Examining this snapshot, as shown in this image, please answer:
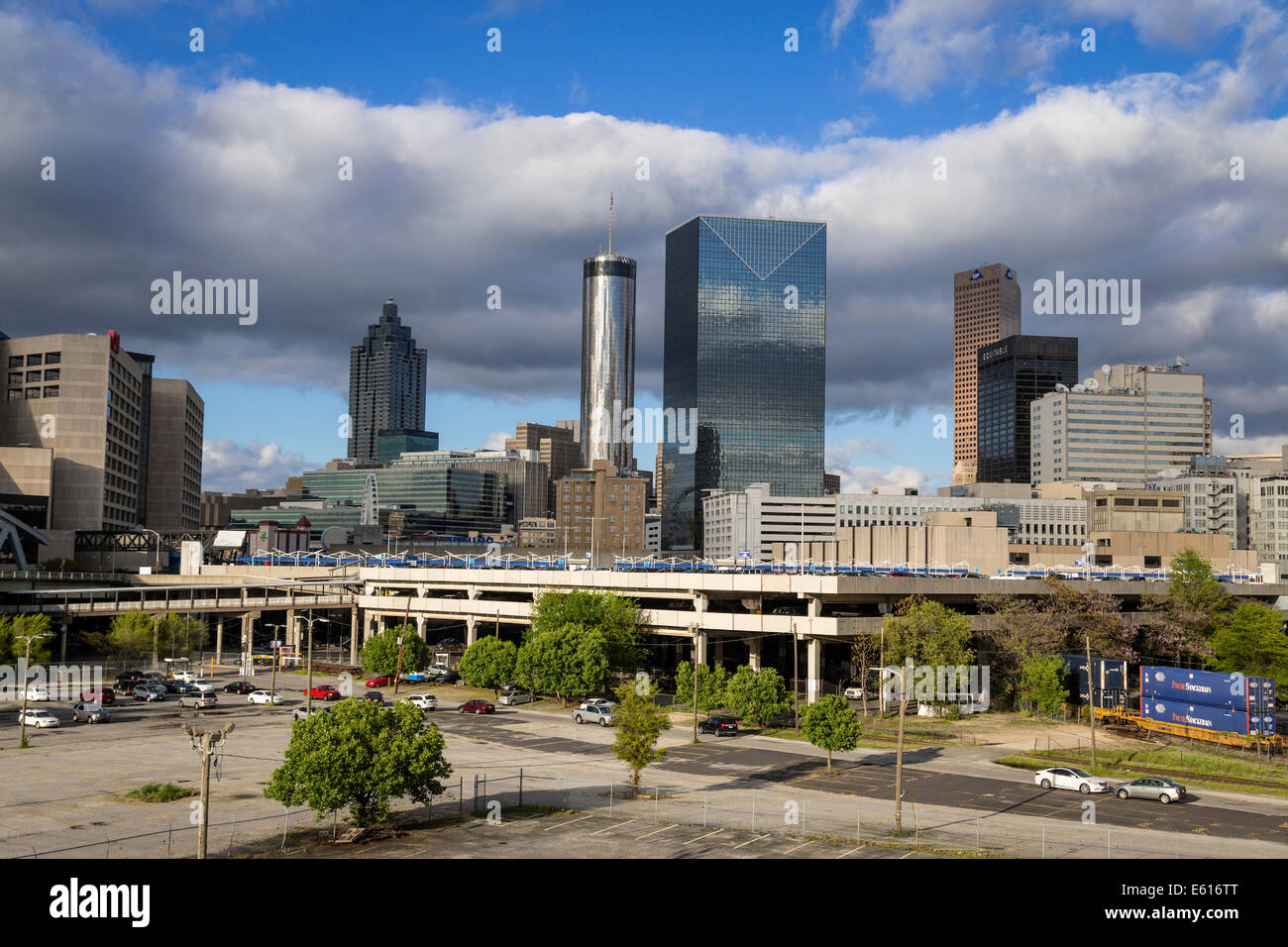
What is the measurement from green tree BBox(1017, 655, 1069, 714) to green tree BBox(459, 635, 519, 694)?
4498 cm

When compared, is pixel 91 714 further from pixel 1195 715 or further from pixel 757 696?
pixel 1195 715

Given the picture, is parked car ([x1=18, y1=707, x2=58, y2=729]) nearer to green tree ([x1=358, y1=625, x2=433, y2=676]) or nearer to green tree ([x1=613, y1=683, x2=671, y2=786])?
green tree ([x1=358, y1=625, x2=433, y2=676])

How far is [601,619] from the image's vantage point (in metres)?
96.0

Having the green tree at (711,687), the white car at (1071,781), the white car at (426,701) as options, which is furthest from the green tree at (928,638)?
the white car at (426,701)

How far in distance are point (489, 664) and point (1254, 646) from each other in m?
69.2

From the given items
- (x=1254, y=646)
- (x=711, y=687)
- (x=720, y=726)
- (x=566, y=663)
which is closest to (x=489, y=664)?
(x=566, y=663)

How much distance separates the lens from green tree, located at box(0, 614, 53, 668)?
80.1m

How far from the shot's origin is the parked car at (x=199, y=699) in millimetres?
82731

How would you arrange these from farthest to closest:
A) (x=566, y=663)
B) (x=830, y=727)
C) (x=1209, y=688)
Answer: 1. (x=566, y=663)
2. (x=1209, y=688)
3. (x=830, y=727)
